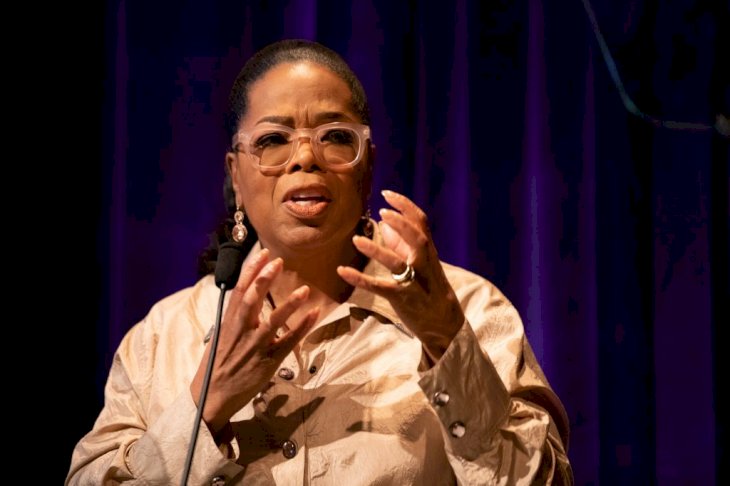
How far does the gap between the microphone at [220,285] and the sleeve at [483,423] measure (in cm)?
34

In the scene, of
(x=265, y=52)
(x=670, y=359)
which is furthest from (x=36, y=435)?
(x=670, y=359)

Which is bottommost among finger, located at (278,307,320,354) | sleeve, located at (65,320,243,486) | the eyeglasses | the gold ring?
sleeve, located at (65,320,243,486)

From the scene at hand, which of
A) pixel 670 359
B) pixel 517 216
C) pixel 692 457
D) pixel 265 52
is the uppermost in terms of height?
pixel 265 52

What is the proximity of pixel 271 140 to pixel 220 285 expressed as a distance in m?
0.38

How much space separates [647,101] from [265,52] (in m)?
1.12

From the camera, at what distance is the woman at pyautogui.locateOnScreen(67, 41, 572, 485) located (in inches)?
61.8

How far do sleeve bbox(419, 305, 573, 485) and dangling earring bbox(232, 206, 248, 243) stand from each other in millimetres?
627

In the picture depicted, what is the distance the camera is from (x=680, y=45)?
258cm

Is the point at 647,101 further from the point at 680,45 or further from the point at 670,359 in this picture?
the point at 670,359

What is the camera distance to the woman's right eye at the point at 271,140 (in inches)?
74.5

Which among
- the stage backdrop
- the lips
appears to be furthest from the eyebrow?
the stage backdrop

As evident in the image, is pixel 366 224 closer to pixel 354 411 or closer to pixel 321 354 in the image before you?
pixel 321 354

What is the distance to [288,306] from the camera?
1537 millimetres

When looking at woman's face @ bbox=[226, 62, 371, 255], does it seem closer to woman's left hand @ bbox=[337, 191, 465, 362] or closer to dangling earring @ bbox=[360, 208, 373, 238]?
dangling earring @ bbox=[360, 208, 373, 238]
